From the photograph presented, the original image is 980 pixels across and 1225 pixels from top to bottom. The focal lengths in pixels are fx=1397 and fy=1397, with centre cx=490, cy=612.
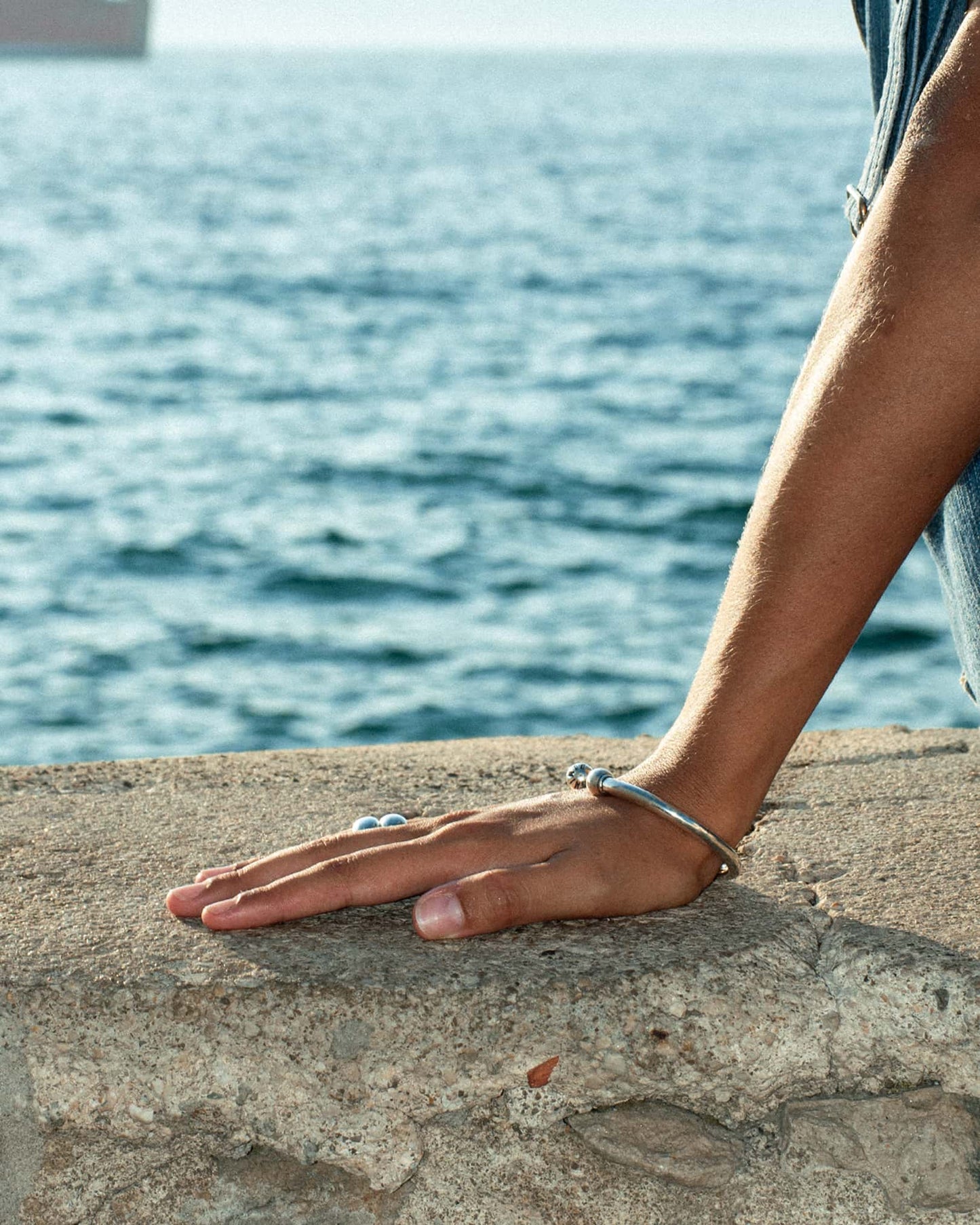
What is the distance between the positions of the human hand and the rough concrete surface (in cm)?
2

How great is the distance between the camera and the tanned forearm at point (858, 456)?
1123mm

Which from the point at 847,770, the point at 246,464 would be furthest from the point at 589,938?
the point at 246,464

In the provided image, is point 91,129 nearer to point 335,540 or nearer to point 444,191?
point 444,191

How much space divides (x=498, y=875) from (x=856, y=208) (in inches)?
29.2

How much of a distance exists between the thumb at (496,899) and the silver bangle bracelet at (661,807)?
0.08 meters

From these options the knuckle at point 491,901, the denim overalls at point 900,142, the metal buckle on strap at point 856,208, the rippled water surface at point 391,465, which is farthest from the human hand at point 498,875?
the rippled water surface at point 391,465

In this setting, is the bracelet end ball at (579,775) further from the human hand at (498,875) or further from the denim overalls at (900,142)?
the denim overalls at (900,142)

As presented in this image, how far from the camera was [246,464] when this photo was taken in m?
8.81

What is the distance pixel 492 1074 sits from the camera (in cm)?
113

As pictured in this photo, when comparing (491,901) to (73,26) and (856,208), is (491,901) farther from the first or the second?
(73,26)

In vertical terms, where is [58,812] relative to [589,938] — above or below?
below

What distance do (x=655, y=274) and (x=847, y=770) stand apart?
15.0m

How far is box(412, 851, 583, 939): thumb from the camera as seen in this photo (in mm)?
1185

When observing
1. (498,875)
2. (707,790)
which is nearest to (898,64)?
(707,790)
